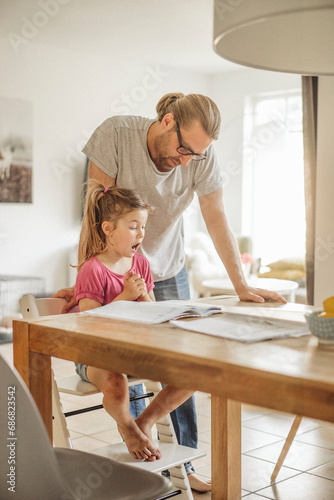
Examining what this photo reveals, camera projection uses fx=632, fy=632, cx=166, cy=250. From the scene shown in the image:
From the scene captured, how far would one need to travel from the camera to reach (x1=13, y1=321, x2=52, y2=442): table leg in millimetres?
1476

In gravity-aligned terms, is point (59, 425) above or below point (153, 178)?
below

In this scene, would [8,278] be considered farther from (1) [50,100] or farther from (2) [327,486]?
(2) [327,486]

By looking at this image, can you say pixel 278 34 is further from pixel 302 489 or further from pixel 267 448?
pixel 267 448

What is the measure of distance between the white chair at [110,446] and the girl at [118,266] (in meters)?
0.04

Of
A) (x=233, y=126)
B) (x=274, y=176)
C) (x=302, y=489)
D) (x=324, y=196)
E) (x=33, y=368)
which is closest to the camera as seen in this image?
(x=33, y=368)

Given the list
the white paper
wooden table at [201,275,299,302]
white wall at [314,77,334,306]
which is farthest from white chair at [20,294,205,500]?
wooden table at [201,275,299,302]

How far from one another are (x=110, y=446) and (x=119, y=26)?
182 inches

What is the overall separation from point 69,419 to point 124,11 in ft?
11.4

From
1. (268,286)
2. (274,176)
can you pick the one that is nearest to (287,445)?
(268,286)

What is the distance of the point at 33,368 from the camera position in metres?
1.49

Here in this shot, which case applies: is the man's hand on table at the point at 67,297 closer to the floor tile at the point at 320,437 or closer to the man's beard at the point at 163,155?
the man's beard at the point at 163,155

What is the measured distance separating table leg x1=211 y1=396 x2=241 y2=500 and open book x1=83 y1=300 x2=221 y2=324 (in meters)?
0.37

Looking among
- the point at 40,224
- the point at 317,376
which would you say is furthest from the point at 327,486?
the point at 40,224

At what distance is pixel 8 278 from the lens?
576 centimetres
